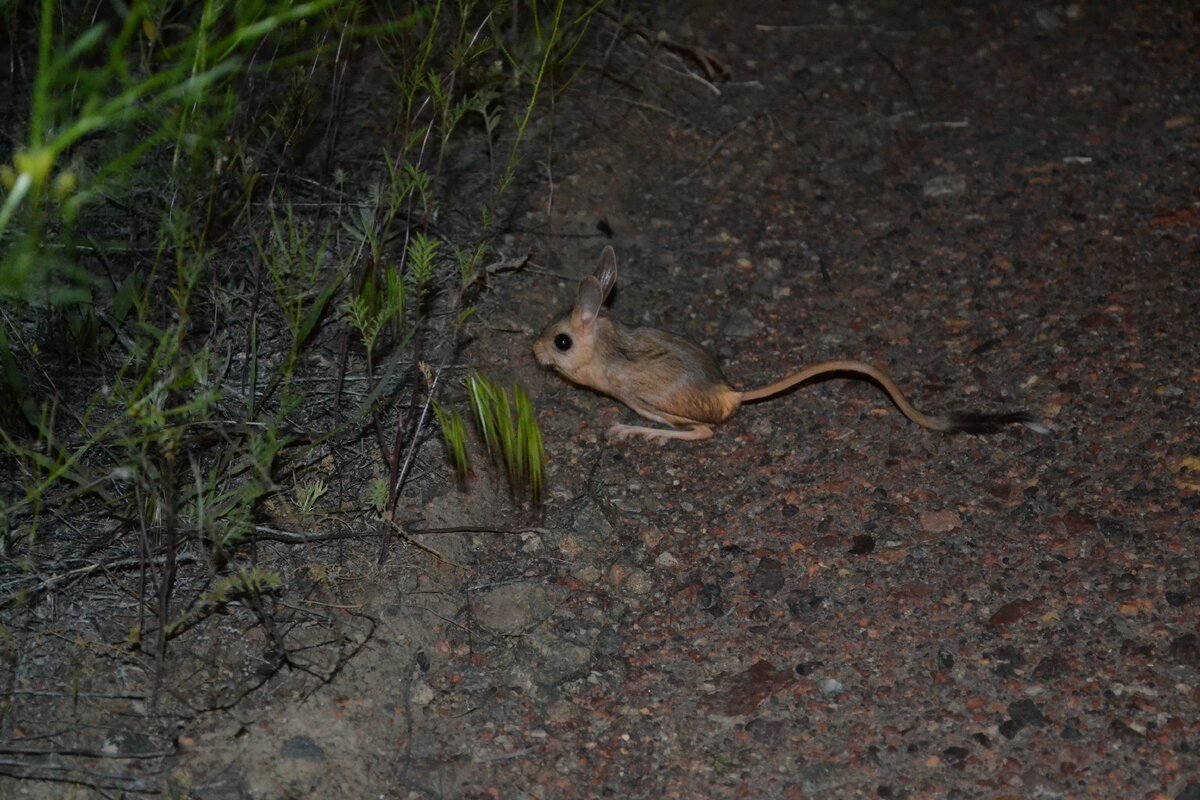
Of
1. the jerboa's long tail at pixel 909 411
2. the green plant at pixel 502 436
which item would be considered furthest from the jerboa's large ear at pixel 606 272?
the green plant at pixel 502 436

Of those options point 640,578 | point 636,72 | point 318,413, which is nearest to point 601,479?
point 640,578

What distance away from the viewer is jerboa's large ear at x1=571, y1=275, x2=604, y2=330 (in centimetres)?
420

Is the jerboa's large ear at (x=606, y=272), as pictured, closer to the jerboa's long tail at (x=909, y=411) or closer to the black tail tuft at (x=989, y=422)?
the jerboa's long tail at (x=909, y=411)

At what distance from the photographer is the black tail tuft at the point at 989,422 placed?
3.99 meters

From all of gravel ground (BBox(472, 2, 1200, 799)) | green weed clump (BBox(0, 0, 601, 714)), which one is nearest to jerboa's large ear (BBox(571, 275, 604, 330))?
gravel ground (BBox(472, 2, 1200, 799))

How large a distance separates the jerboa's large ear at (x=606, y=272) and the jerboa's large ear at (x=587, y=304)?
0.08 m

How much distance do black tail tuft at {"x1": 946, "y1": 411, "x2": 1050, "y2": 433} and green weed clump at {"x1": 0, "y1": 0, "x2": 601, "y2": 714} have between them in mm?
1375

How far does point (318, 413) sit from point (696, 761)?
1.58 metres

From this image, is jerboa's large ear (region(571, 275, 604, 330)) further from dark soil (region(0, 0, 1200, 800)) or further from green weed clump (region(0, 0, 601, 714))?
green weed clump (region(0, 0, 601, 714))

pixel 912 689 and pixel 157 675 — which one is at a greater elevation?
pixel 157 675

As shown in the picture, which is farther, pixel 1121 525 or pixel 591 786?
pixel 1121 525

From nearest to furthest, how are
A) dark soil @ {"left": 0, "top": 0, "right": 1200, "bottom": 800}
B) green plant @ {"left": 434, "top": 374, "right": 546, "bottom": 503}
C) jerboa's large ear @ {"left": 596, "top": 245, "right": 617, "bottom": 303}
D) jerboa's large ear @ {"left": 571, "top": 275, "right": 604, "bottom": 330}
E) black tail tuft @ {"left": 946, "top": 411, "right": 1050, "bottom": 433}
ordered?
dark soil @ {"left": 0, "top": 0, "right": 1200, "bottom": 800}, green plant @ {"left": 434, "top": 374, "right": 546, "bottom": 503}, black tail tuft @ {"left": 946, "top": 411, "right": 1050, "bottom": 433}, jerboa's large ear @ {"left": 571, "top": 275, "right": 604, "bottom": 330}, jerboa's large ear @ {"left": 596, "top": 245, "right": 617, "bottom": 303}

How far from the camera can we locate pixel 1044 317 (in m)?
4.52

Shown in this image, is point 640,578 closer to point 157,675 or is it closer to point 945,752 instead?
→ point 945,752
